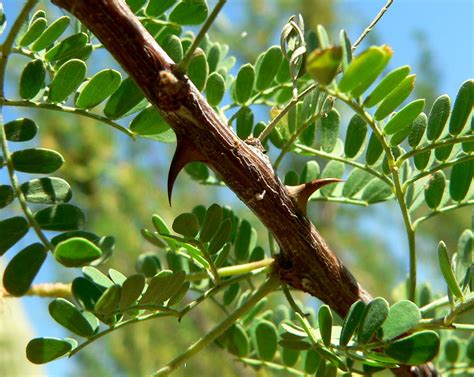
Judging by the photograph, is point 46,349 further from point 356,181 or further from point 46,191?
point 356,181

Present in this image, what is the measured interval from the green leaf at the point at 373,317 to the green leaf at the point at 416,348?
2cm

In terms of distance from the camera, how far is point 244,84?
720 mm

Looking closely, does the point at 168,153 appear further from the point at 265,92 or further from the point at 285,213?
A: the point at 285,213

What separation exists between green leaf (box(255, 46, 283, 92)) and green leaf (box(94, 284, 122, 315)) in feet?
1.05

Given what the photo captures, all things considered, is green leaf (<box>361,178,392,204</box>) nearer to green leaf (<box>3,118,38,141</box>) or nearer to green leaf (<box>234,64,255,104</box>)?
green leaf (<box>234,64,255,104</box>)

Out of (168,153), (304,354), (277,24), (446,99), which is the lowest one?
(304,354)

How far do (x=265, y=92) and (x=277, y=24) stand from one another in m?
2.57

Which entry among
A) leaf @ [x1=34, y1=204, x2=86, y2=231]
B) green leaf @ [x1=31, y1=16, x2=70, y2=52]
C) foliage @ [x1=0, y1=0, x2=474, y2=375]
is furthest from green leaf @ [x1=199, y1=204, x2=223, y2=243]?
green leaf @ [x1=31, y1=16, x2=70, y2=52]

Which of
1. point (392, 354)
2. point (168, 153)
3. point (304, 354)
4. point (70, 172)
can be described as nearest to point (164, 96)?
point (392, 354)

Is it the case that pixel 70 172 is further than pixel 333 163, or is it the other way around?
pixel 70 172

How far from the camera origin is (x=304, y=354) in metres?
0.78

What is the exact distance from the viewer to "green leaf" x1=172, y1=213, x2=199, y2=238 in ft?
1.73

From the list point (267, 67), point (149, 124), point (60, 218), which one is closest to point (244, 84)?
point (267, 67)

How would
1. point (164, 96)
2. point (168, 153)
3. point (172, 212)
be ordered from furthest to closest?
point (168, 153) < point (172, 212) < point (164, 96)
